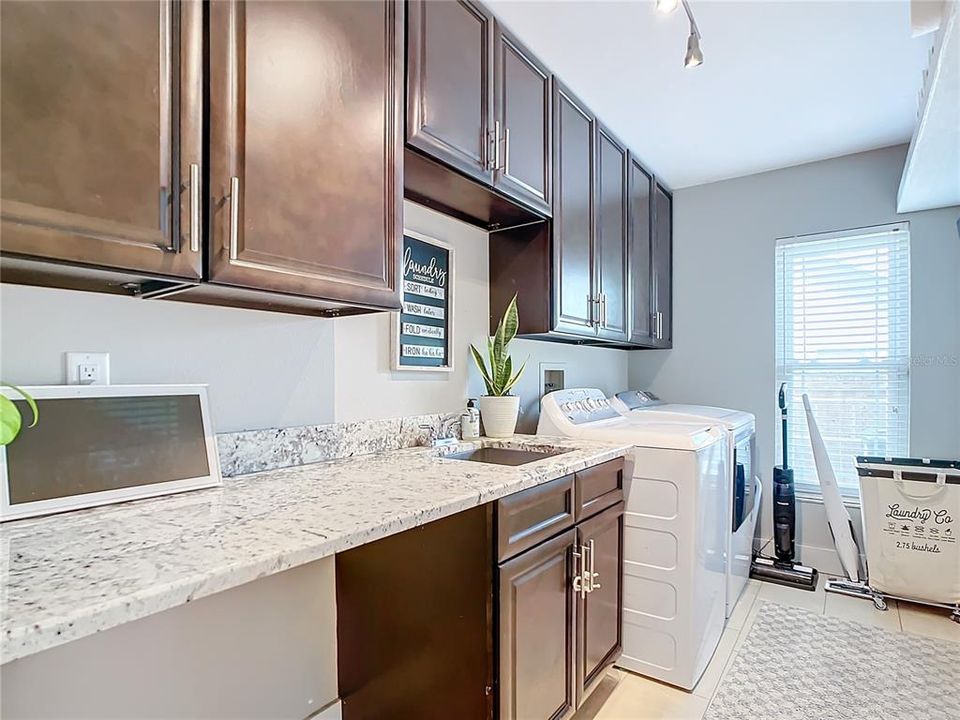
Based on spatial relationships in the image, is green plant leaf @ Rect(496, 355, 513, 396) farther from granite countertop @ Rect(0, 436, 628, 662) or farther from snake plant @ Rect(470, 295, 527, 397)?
granite countertop @ Rect(0, 436, 628, 662)

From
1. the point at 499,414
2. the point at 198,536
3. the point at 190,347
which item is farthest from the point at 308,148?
the point at 499,414

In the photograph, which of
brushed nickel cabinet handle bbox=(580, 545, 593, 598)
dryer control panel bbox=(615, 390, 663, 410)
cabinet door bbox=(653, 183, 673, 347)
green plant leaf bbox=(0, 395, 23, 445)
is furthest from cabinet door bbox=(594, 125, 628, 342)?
green plant leaf bbox=(0, 395, 23, 445)

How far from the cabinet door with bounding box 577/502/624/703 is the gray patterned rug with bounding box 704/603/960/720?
419 mm

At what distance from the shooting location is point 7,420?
0.79 meters

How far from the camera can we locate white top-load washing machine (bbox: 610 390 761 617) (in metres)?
2.47

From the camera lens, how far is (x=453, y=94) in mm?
1624

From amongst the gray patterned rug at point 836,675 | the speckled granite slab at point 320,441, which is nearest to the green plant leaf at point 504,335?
the speckled granite slab at point 320,441

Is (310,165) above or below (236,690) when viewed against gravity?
above

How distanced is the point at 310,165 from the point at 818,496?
3415mm

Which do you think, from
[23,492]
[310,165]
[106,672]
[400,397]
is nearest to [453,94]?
[310,165]

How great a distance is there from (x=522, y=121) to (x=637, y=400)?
191 cm

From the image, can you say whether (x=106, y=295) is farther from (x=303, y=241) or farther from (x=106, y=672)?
(x=106, y=672)

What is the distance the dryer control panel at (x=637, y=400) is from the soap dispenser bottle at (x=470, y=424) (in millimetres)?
1195

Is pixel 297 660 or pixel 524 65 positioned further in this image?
pixel 524 65
